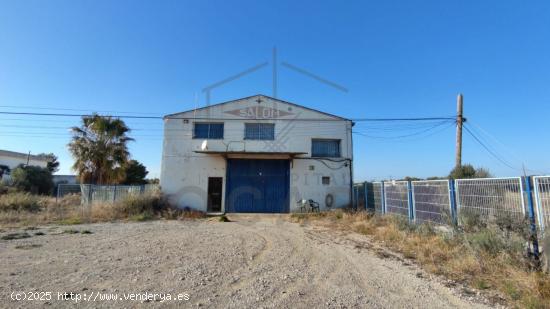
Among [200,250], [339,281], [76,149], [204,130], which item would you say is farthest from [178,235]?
[76,149]

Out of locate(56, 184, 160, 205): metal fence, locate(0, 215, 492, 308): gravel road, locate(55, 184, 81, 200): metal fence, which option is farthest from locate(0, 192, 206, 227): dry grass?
locate(0, 215, 492, 308): gravel road

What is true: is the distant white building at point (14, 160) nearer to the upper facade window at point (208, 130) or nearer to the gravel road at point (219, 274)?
the upper facade window at point (208, 130)

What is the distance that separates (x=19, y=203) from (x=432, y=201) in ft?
62.3

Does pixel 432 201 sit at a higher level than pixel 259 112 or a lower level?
lower

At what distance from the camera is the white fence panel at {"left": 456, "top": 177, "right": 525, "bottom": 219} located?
591cm

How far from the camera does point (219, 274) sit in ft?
15.9

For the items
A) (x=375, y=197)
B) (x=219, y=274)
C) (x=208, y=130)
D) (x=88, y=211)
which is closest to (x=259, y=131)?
(x=208, y=130)

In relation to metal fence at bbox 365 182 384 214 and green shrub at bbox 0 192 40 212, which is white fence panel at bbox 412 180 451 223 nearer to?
metal fence at bbox 365 182 384 214

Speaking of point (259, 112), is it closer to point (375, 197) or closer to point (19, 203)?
point (375, 197)

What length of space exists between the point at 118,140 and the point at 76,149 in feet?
8.67

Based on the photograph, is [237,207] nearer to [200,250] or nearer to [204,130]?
[204,130]

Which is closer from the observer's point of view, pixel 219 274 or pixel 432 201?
pixel 219 274

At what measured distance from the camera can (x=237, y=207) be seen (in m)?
16.8

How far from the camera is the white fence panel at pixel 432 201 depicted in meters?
8.24
